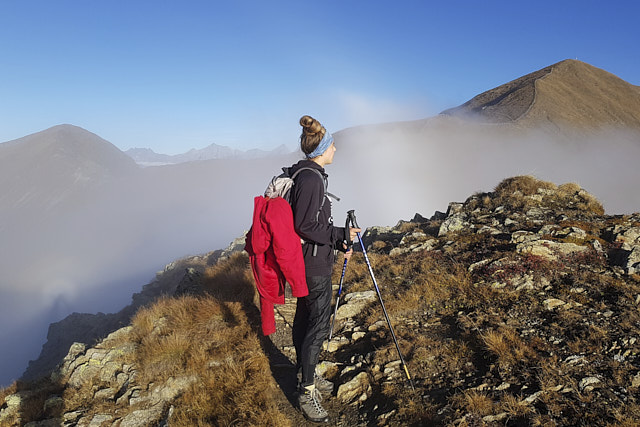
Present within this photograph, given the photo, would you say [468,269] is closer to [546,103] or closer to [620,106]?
[546,103]

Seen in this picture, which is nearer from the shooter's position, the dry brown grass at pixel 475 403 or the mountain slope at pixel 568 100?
the dry brown grass at pixel 475 403

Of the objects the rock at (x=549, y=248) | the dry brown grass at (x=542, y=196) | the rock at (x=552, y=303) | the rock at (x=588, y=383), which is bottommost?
the rock at (x=588, y=383)

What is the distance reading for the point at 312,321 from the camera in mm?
4047

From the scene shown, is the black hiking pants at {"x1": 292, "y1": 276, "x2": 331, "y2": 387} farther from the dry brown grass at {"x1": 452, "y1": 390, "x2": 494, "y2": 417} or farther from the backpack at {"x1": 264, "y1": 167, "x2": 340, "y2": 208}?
the dry brown grass at {"x1": 452, "y1": 390, "x2": 494, "y2": 417}

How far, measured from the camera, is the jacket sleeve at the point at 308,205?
3.68 metres

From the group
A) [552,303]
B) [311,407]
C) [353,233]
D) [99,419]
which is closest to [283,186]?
[353,233]

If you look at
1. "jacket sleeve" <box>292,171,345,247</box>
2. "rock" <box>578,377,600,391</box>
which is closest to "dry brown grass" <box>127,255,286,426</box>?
"jacket sleeve" <box>292,171,345,247</box>

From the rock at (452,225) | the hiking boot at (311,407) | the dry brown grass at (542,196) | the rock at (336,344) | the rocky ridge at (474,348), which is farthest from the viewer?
the dry brown grass at (542,196)

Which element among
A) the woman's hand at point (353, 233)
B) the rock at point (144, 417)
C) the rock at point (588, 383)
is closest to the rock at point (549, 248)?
the rock at point (588, 383)

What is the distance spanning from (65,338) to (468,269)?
54736 mm

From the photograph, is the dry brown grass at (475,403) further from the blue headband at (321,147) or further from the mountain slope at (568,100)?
the mountain slope at (568,100)

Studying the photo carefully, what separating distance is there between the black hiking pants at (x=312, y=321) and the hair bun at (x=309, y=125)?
1858mm

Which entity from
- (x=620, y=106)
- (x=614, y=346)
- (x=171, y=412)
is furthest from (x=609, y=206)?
(x=171, y=412)

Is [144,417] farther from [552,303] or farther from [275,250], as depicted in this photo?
[552,303]
